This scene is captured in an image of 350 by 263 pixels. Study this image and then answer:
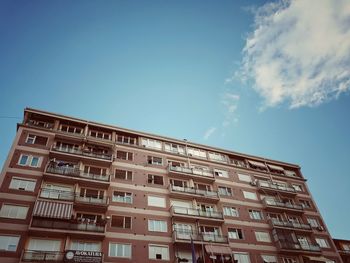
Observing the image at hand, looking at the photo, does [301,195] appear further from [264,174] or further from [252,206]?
[252,206]

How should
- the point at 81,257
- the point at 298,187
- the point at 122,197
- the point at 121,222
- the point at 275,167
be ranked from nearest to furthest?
1. the point at 81,257
2. the point at 121,222
3. the point at 122,197
4. the point at 298,187
5. the point at 275,167

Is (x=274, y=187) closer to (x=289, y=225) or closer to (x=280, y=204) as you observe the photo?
(x=280, y=204)

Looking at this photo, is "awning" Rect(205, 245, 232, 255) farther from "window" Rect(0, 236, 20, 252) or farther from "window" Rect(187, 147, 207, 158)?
"window" Rect(0, 236, 20, 252)

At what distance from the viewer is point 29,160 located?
113 ft

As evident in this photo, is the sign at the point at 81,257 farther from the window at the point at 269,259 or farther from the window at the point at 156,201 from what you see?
the window at the point at 269,259

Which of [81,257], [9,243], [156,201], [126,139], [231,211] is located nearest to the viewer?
[9,243]

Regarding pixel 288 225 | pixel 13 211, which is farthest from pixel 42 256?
pixel 288 225

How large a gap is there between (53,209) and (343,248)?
152 feet

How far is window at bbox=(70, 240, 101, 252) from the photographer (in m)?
30.1

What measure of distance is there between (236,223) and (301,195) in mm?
16895

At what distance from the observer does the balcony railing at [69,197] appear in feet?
105

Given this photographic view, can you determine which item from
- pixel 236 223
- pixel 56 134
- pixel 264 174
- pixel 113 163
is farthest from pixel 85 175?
pixel 264 174

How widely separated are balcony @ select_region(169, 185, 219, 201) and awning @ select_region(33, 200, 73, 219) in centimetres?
1290

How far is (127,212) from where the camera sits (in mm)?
34594
